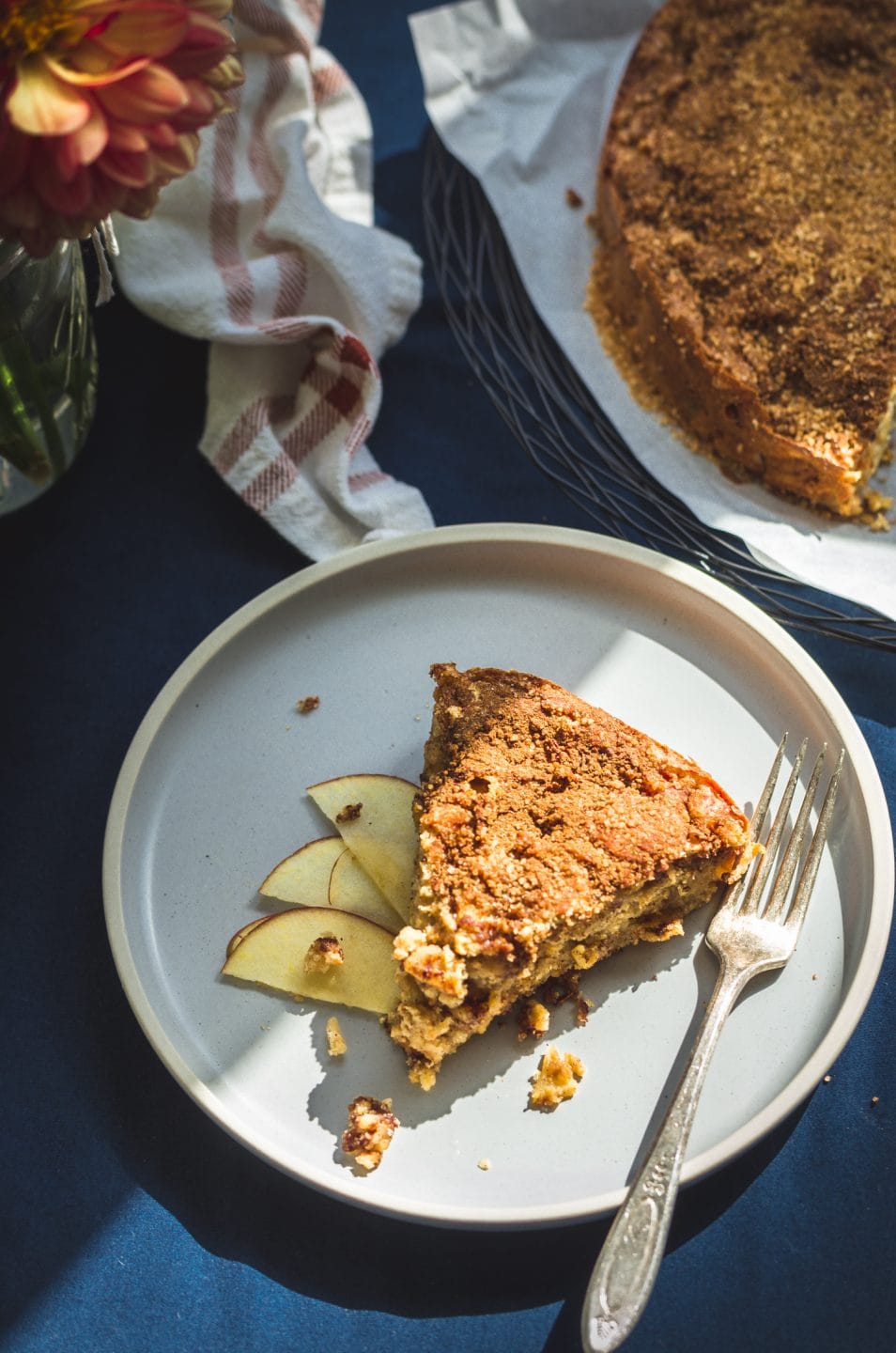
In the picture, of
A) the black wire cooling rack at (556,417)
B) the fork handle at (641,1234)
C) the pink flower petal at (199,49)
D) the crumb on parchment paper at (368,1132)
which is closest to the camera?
the pink flower petal at (199,49)

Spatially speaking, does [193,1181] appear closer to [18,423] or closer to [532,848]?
[532,848]

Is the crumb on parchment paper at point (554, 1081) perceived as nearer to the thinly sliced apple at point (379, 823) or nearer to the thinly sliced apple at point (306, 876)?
Result: the thinly sliced apple at point (379, 823)

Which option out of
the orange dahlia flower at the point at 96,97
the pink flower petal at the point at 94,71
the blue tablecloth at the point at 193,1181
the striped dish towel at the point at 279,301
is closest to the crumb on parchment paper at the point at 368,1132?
the blue tablecloth at the point at 193,1181

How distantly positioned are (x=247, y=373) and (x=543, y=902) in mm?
1409

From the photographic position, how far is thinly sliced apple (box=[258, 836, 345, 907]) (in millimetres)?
2227

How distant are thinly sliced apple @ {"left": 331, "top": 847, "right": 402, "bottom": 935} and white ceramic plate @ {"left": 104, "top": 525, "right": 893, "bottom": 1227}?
11 cm

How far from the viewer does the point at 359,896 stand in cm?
222

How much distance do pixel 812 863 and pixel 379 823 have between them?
2.47ft

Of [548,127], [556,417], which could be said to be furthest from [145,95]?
[548,127]

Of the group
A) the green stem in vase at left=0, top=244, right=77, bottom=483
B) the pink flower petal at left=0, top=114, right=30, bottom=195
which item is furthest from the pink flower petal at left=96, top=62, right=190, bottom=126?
the green stem in vase at left=0, top=244, right=77, bottom=483

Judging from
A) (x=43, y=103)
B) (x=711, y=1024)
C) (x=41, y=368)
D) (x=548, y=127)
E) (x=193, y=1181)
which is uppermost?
(x=43, y=103)

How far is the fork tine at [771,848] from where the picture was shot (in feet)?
7.13

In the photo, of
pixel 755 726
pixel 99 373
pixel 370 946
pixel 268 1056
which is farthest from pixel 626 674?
pixel 99 373

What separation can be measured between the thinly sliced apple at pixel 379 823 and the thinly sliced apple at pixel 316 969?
0.31ft
